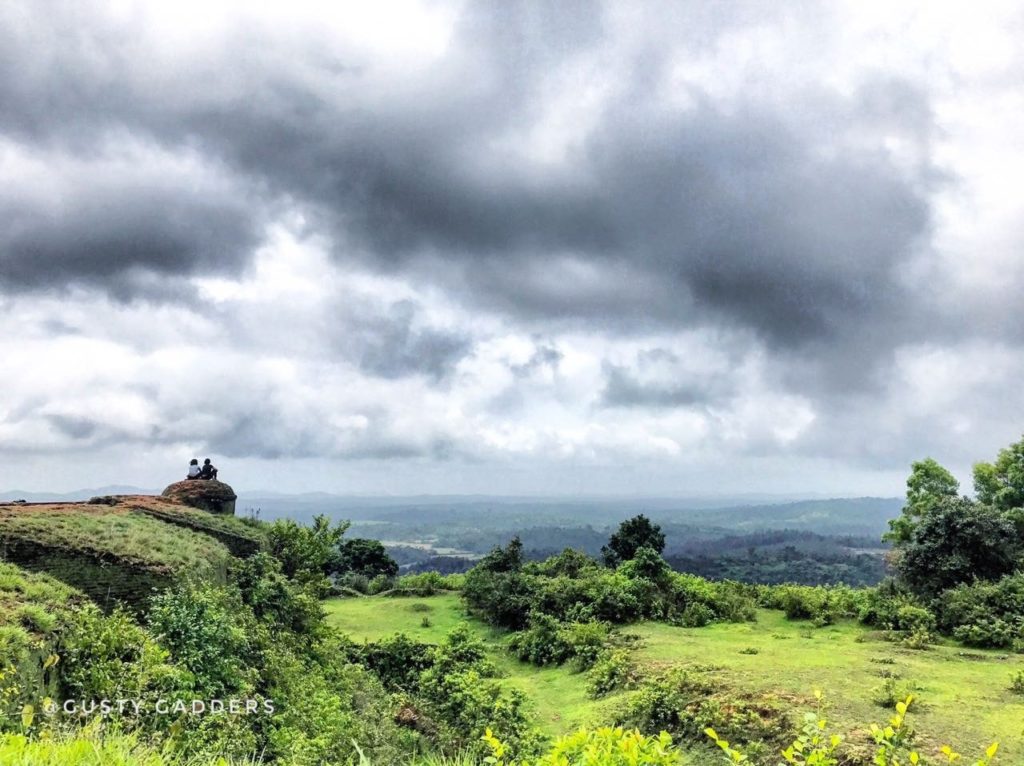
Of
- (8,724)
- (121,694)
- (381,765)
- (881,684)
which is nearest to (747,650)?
(881,684)

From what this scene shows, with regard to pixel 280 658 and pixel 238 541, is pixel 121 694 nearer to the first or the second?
pixel 280 658

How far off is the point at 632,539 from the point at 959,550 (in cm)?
1609

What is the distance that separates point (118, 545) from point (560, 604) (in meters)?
15.7

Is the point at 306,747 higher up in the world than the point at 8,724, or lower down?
lower down

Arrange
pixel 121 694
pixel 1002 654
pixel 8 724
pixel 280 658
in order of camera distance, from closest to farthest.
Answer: pixel 8 724 → pixel 121 694 → pixel 280 658 → pixel 1002 654

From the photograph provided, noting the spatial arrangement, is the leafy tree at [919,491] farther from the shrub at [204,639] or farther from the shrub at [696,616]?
the shrub at [204,639]

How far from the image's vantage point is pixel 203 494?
22.6 m

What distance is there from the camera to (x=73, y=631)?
9.66 meters

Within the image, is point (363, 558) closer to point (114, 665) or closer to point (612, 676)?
point (612, 676)

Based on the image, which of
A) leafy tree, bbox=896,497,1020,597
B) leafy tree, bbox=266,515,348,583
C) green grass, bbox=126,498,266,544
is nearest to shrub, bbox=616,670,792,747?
leafy tree, bbox=266,515,348,583

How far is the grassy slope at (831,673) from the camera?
11391mm

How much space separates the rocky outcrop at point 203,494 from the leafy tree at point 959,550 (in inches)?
954

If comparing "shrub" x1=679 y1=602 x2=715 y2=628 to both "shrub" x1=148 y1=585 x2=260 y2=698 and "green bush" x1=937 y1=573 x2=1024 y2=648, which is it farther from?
"shrub" x1=148 y1=585 x2=260 y2=698

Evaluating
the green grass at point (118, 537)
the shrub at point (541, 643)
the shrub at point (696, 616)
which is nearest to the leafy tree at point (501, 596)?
the shrub at point (541, 643)
